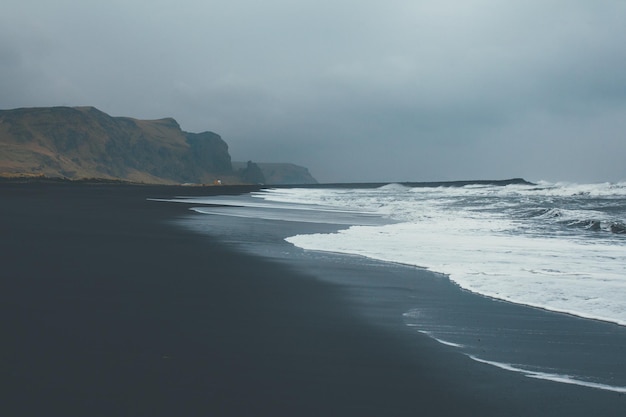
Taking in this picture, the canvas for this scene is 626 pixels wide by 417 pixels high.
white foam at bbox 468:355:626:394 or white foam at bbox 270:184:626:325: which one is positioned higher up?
white foam at bbox 270:184:626:325

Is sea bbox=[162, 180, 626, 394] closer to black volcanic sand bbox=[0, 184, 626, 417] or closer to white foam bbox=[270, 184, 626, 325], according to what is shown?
white foam bbox=[270, 184, 626, 325]

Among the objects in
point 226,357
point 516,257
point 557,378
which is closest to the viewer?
point 557,378

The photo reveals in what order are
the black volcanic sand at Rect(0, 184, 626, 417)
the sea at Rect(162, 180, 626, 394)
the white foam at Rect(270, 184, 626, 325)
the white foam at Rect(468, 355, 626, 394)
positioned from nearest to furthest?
the black volcanic sand at Rect(0, 184, 626, 417)
the white foam at Rect(468, 355, 626, 394)
the sea at Rect(162, 180, 626, 394)
the white foam at Rect(270, 184, 626, 325)

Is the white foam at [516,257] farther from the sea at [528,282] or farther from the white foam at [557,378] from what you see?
the white foam at [557,378]

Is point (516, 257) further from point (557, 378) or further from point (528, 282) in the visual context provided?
point (557, 378)

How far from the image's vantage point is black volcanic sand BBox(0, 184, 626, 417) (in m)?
3.94

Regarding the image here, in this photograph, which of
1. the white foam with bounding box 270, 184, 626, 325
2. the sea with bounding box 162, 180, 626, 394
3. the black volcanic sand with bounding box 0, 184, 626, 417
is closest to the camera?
the black volcanic sand with bounding box 0, 184, 626, 417

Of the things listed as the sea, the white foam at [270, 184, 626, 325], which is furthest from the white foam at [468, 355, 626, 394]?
the white foam at [270, 184, 626, 325]

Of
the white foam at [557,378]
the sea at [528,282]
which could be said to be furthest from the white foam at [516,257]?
the white foam at [557,378]

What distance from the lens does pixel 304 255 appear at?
1214cm

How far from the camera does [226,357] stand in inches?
193

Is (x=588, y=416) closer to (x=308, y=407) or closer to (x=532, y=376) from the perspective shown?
(x=532, y=376)

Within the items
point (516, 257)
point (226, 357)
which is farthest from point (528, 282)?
point (226, 357)

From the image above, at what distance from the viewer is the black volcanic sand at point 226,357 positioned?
12.9 ft
